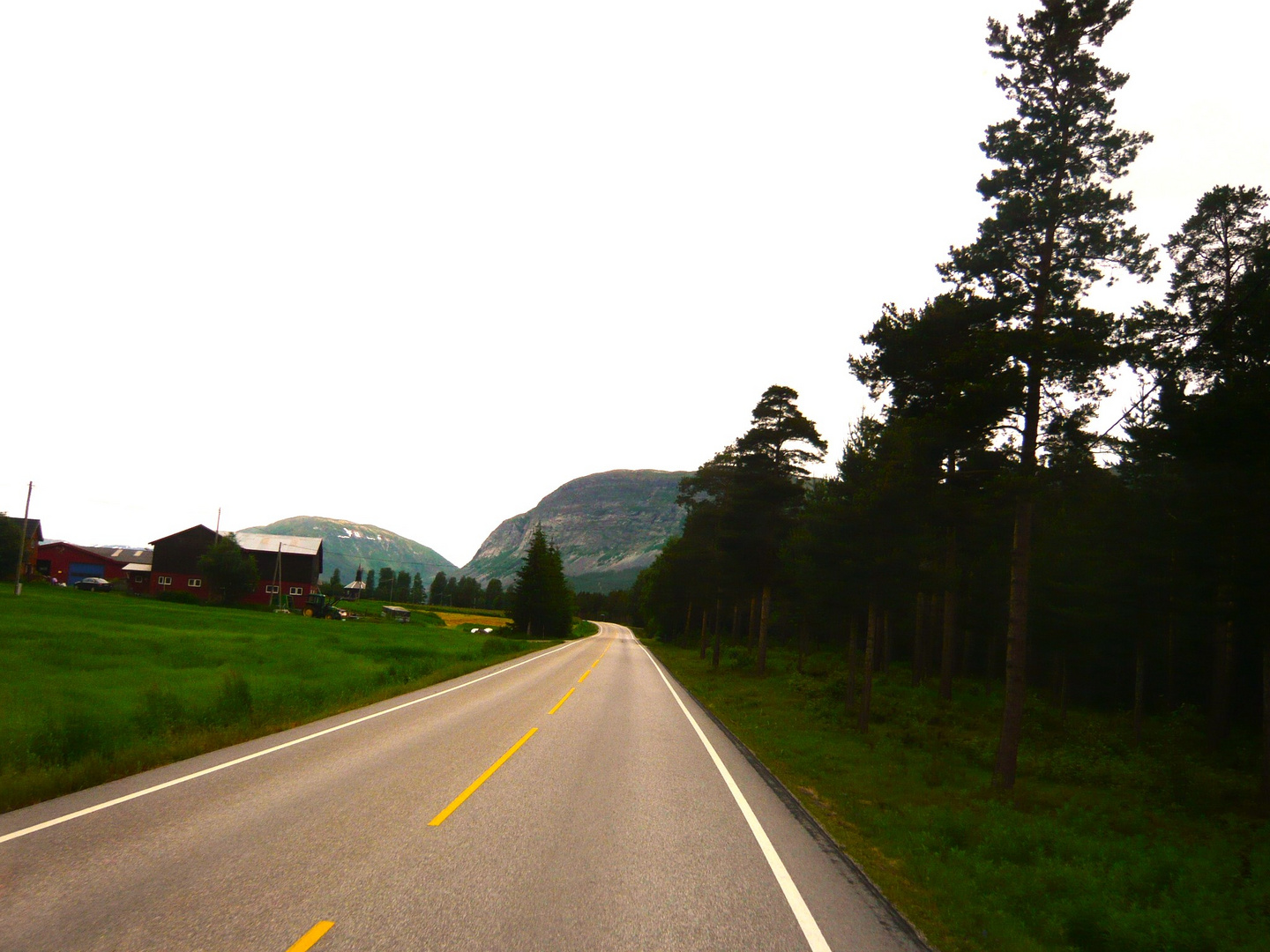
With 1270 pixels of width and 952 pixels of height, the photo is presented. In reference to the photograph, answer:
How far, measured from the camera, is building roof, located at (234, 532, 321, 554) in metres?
84.0

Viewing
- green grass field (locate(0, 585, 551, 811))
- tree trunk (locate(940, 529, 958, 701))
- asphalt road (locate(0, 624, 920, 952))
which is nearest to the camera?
asphalt road (locate(0, 624, 920, 952))

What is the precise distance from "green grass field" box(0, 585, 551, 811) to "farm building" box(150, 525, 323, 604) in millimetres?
38672

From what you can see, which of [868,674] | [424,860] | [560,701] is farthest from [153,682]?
[868,674]

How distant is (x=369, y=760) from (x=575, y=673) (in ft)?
63.5

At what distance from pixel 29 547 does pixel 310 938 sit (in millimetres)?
106645

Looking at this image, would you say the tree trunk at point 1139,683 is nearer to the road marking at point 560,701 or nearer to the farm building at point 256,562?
the road marking at point 560,701

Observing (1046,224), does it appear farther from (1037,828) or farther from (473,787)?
(473,787)

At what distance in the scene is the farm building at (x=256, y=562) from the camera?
7762 cm

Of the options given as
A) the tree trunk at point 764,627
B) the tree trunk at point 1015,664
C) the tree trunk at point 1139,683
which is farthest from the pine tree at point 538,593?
the tree trunk at point 1015,664

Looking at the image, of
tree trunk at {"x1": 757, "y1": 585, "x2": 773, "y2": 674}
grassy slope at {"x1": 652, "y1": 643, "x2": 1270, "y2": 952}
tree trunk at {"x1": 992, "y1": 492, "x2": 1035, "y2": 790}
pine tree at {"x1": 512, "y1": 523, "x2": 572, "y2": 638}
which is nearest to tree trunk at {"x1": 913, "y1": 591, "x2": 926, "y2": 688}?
tree trunk at {"x1": 757, "y1": 585, "x2": 773, "y2": 674}

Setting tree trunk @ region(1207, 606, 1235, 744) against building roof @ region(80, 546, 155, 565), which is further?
→ building roof @ region(80, 546, 155, 565)

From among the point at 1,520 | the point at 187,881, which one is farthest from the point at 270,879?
the point at 1,520

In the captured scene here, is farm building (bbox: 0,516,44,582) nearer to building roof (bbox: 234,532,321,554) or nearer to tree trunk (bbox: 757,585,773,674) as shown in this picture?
building roof (bbox: 234,532,321,554)

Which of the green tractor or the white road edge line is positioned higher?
the white road edge line
